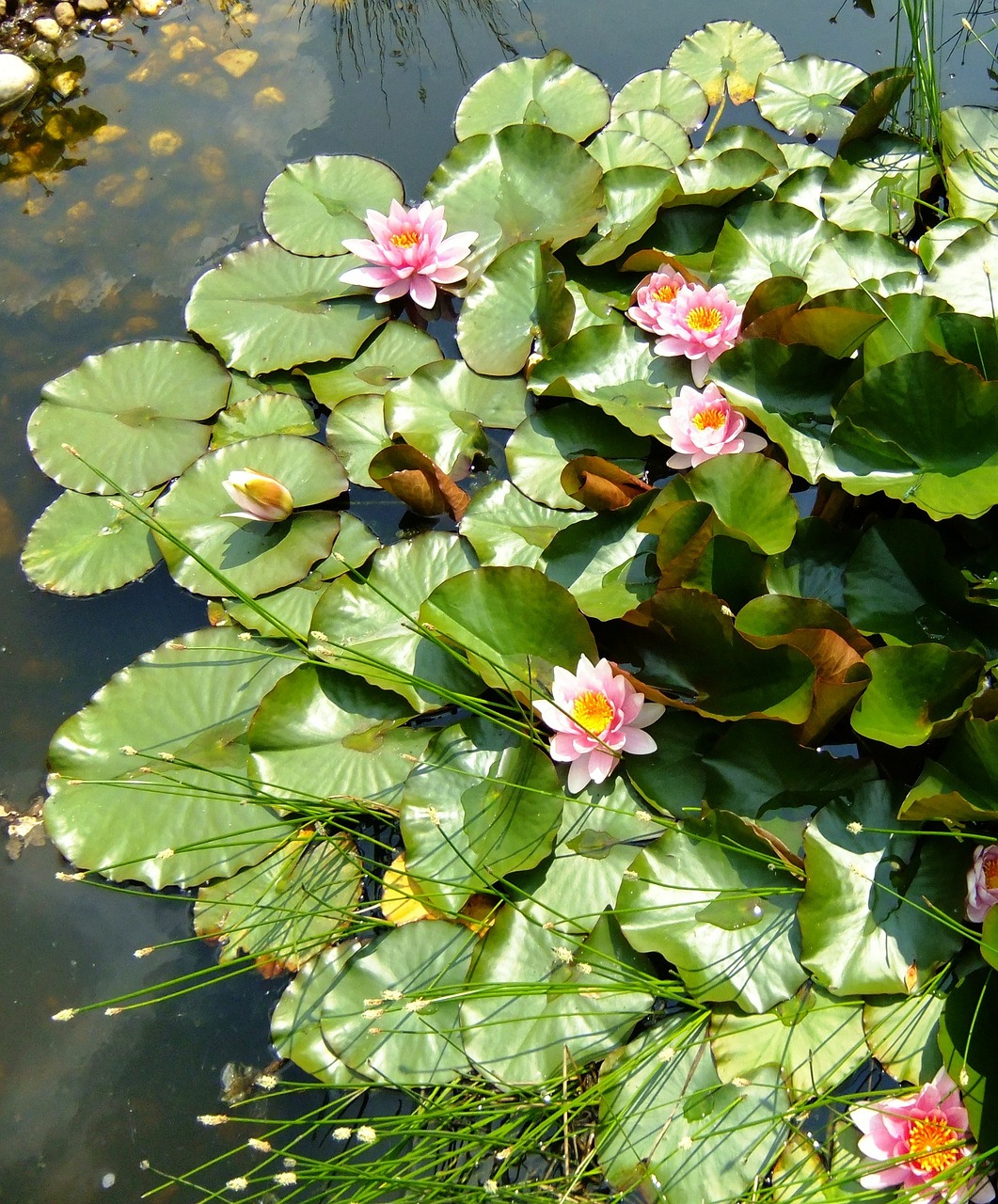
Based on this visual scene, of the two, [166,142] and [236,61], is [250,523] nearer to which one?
[166,142]

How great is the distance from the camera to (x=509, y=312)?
8.66 feet

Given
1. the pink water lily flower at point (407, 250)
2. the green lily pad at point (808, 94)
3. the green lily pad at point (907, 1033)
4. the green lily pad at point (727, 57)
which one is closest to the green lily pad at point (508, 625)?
the green lily pad at point (907, 1033)

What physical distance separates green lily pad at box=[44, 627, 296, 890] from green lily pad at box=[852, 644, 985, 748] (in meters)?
1.29

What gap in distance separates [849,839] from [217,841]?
1354mm

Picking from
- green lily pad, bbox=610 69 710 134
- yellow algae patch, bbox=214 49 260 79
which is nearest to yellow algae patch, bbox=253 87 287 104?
yellow algae patch, bbox=214 49 260 79

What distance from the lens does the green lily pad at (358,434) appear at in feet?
8.32

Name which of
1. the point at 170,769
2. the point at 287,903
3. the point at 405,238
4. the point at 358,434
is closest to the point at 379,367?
the point at 358,434

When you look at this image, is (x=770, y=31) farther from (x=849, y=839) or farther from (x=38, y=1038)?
(x=38, y=1038)

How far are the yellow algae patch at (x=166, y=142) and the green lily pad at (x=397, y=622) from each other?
2.26 m

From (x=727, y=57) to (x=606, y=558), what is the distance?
2300 mm

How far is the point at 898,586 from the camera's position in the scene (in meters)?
1.98

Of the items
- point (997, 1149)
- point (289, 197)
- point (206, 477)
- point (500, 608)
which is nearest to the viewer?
point (997, 1149)

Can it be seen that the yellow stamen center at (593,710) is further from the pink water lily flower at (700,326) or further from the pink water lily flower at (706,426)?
the pink water lily flower at (700,326)

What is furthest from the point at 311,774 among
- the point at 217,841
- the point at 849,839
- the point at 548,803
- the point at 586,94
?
the point at 586,94
